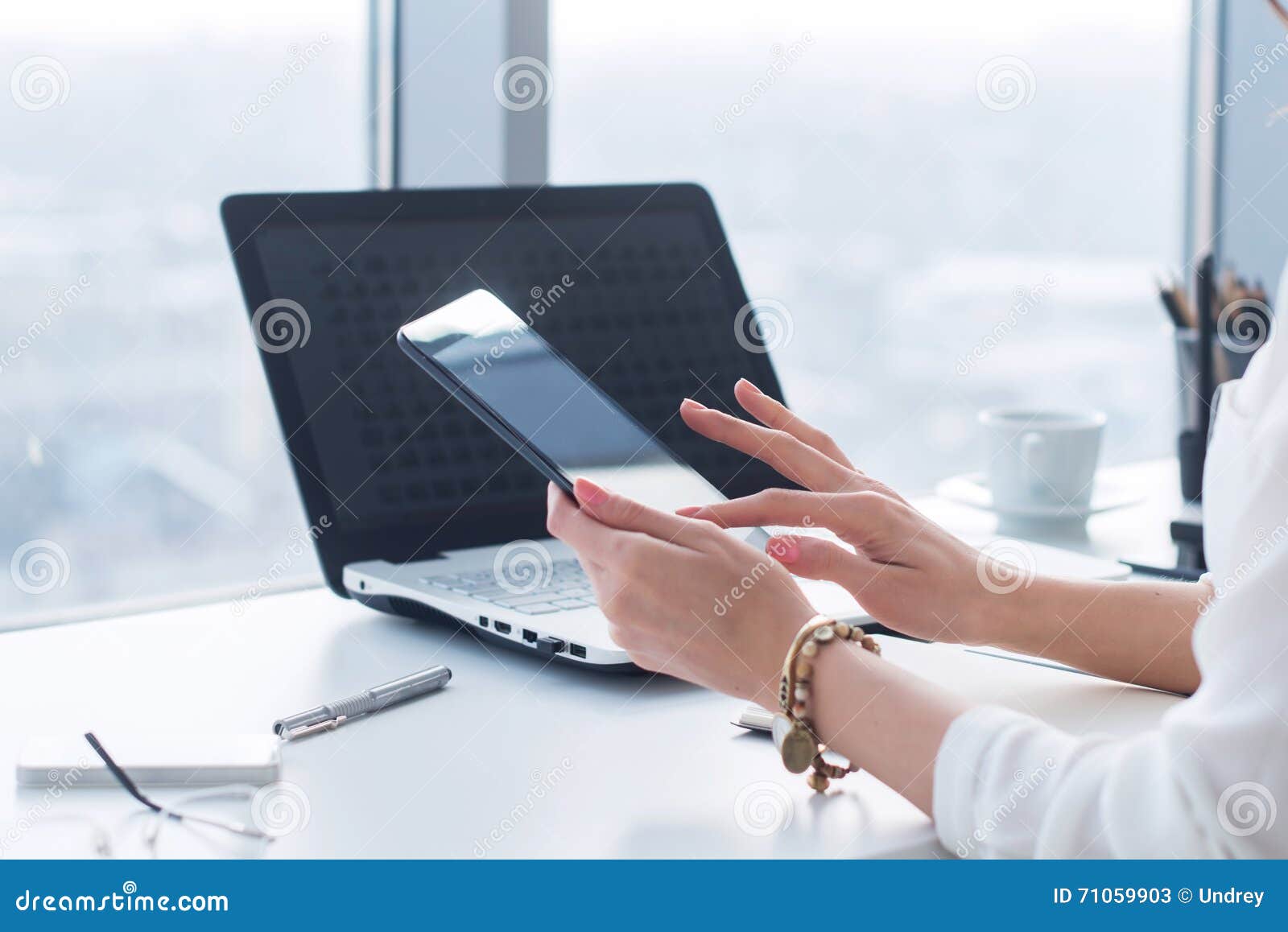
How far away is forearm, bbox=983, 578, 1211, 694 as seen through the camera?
783 millimetres

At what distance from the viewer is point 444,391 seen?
980 mm

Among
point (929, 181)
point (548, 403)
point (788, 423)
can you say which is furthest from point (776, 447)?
point (929, 181)

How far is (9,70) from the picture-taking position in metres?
1.15

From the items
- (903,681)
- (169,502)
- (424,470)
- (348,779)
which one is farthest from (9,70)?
(903,681)

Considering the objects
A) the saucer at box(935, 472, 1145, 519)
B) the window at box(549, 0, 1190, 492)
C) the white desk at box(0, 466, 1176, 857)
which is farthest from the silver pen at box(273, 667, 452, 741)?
the window at box(549, 0, 1190, 492)

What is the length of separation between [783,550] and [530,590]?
0.72 ft

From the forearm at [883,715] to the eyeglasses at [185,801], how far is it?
278mm

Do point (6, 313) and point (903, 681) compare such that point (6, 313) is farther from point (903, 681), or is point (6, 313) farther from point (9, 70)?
point (903, 681)

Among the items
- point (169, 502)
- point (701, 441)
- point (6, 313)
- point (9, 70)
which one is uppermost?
point (9, 70)

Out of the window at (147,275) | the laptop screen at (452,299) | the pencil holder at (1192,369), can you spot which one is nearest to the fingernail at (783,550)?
the laptop screen at (452,299)

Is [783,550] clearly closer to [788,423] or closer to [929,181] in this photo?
[788,423]
